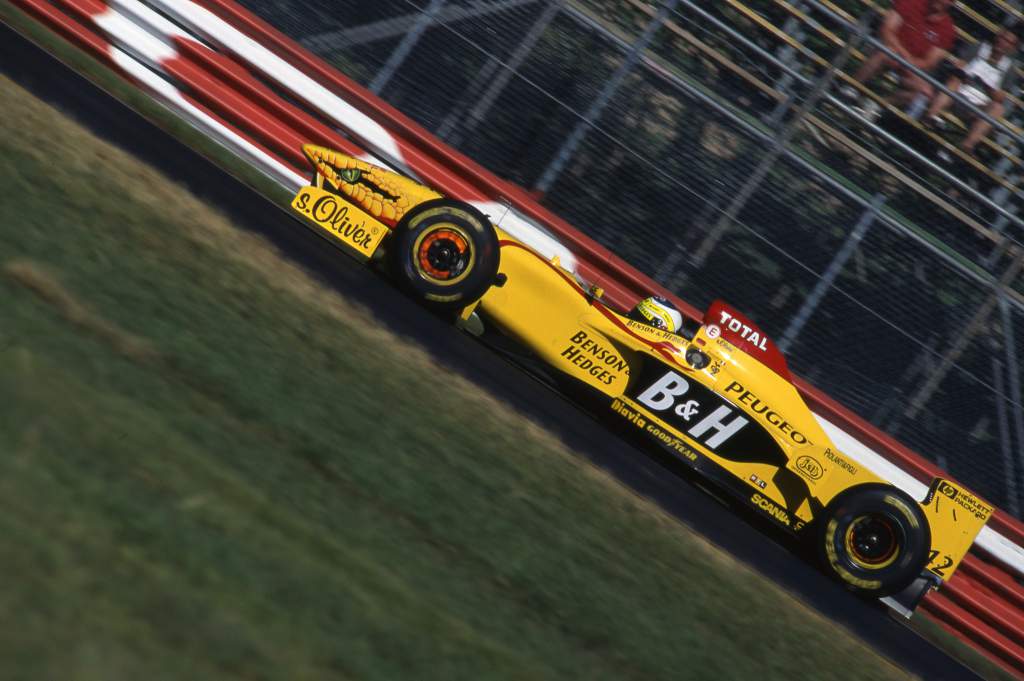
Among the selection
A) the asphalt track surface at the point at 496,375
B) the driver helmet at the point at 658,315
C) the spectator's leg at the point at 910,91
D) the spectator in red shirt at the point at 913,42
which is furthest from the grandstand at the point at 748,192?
the asphalt track surface at the point at 496,375

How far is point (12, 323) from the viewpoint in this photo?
4387mm

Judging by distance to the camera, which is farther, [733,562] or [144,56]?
[144,56]

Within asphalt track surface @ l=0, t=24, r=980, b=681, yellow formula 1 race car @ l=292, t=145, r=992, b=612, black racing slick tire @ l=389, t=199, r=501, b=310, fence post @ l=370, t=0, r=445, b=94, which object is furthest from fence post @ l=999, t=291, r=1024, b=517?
fence post @ l=370, t=0, r=445, b=94

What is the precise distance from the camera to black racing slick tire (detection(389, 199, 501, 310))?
7531mm

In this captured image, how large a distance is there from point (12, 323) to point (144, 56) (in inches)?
204

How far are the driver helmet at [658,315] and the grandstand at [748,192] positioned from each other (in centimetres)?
105

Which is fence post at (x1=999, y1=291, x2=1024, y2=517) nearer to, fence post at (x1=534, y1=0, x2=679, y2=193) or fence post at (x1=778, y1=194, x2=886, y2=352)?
fence post at (x1=778, y1=194, x2=886, y2=352)

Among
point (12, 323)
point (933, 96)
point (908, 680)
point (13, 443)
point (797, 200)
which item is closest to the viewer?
point (13, 443)

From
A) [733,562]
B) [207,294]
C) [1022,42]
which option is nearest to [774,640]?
[733,562]

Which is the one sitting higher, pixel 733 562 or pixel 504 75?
pixel 504 75

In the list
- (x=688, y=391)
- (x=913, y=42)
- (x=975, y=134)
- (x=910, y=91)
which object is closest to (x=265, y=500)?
(x=688, y=391)

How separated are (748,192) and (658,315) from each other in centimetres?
154

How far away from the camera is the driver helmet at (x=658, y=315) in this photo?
302 inches

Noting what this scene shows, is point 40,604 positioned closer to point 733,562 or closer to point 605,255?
point 733,562
